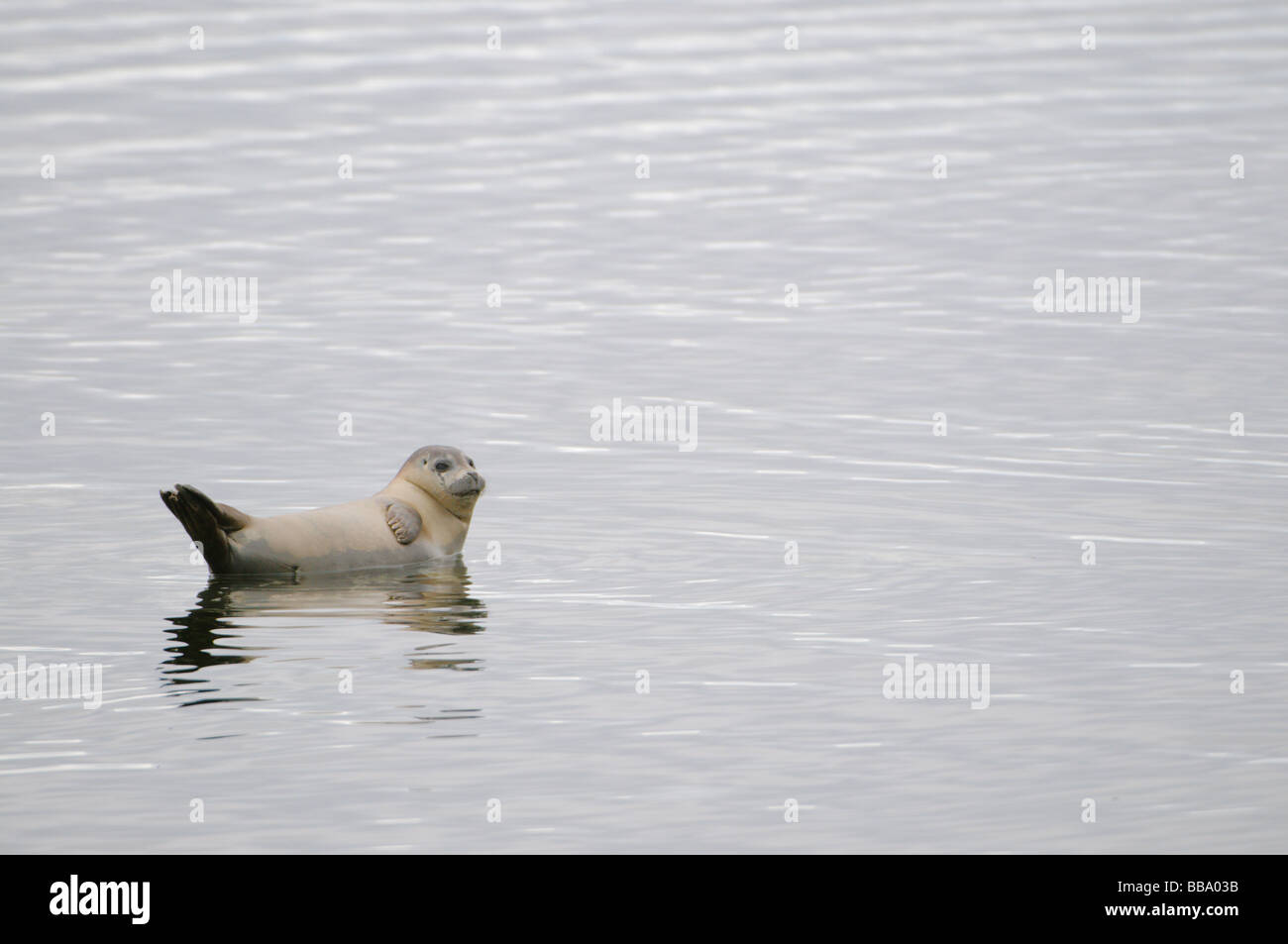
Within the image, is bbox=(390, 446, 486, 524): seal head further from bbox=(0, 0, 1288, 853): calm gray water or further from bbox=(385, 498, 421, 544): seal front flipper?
bbox=(0, 0, 1288, 853): calm gray water

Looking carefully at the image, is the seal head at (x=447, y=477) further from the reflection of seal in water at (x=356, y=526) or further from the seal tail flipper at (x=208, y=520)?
the seal tail flipper at (x=208, y=520)

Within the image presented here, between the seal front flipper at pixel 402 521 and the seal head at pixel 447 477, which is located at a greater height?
the seal head at pixel 447 477

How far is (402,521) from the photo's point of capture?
14289 millimetres

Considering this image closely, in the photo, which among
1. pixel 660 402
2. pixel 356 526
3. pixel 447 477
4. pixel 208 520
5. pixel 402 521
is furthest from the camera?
pixel 660 402

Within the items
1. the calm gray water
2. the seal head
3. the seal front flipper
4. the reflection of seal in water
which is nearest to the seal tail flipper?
the reflection of seal in water

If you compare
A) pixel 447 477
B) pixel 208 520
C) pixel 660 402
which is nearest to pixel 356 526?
pixel 447 477

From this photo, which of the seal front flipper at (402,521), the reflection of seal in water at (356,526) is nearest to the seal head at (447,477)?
the reflection of seal in water at (356,526)

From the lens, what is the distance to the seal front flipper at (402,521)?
14.3 m

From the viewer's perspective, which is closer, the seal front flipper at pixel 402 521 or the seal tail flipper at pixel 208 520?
the seal tail flipper at pixel 208 520

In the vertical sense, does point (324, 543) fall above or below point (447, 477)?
below

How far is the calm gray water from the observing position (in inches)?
398

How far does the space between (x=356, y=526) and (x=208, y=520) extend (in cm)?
115

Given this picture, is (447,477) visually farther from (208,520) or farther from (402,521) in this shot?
(208,520)

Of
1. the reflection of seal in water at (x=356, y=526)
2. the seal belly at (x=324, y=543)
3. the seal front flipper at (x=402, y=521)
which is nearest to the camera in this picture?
the reflection of seal in water at (x=356, y=526)
